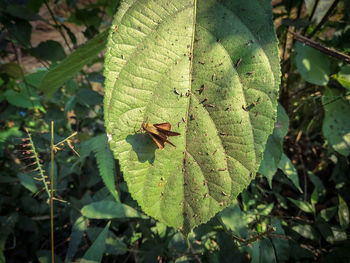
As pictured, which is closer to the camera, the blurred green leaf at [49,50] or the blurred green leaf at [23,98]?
the blurred green leaf at [49,50]

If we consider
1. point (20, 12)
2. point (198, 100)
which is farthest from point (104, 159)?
point (20, 12)

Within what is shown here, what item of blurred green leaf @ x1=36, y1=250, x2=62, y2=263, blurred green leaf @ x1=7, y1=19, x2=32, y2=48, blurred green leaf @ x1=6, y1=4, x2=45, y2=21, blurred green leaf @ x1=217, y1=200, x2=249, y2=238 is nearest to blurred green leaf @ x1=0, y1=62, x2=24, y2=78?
blurred green leaf @ x1=7, y1=19, x2=32, y2=48

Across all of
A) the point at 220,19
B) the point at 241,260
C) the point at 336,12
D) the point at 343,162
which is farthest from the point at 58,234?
the point at 336,12

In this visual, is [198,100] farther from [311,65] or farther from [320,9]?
[320,9]

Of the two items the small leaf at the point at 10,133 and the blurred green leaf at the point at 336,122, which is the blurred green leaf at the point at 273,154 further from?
the small leaf at the point at 10,133

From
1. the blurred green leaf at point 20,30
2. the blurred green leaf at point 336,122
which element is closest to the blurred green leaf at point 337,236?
the blurred green leaf at point 336,122

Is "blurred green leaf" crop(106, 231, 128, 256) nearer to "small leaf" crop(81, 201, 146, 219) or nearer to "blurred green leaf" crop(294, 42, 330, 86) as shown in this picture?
"small leaf" crop(81, 201, 146, 219)

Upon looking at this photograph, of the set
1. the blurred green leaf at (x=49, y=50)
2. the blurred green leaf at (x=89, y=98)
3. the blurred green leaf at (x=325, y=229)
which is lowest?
the blurred green leaf at (x=325, y=229)
